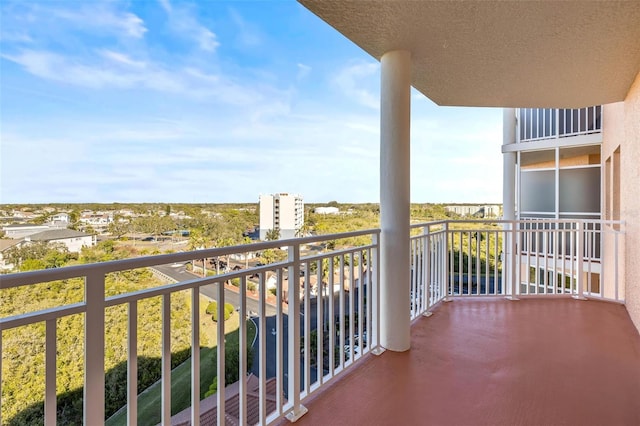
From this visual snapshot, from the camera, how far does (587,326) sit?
326 centimetres

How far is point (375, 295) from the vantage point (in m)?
2.69

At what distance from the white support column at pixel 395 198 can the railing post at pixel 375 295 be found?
3cm

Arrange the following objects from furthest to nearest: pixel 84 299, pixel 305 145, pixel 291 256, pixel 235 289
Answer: pixel 305 145, pixel 291 256, pixel 235 289, pixel 84 299

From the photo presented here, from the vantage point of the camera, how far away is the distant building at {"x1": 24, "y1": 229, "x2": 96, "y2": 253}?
102 inches

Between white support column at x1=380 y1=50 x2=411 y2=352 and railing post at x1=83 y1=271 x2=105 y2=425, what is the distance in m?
2.03

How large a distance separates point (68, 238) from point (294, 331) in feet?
7.68

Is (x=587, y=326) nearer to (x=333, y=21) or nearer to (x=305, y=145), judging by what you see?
(x=333, y=21)

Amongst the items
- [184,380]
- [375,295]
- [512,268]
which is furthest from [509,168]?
[184,380]

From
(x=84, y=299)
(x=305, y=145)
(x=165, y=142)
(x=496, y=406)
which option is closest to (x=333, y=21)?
(x=84, y=299)

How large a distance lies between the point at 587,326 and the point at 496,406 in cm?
210

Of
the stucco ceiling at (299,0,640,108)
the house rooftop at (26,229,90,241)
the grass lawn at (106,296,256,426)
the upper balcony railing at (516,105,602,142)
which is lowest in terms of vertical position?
the grass lawn at (106,296,256,426)

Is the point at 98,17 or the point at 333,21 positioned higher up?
the point at 98,17

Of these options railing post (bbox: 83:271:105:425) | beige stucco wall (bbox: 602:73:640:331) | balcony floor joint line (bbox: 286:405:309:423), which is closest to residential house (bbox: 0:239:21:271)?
railing post (bbox: 83:271:105:425)

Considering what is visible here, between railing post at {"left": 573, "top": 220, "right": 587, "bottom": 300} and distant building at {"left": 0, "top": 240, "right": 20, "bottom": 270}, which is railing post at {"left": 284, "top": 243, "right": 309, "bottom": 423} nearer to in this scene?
distant building at {"left": 0, "top": 240, "right": 20, "bottom": 270}
